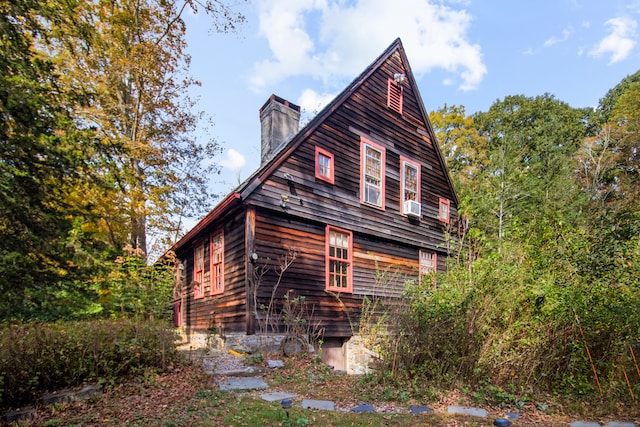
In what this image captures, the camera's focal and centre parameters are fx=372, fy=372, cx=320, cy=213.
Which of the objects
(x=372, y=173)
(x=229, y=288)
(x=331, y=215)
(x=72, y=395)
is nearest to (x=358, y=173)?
(x=372, y=173)

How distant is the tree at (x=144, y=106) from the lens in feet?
45.3

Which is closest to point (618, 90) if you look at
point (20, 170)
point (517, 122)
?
point (517, 122)

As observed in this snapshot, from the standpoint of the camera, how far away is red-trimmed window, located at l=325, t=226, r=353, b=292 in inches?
411

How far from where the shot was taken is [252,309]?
8.59 meters

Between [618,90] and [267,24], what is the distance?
35.5 m

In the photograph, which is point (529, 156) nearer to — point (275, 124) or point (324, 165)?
point (275, 124)

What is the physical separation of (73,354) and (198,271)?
692 centimetres

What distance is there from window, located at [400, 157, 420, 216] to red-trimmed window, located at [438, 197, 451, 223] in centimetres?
165

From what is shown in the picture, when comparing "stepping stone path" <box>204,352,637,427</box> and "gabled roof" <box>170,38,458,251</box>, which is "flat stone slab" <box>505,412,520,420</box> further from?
"gabled roof" <box>170,38,458,251</box>

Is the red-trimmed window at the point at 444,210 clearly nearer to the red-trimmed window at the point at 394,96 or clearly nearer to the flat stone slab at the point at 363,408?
the red-trimmed window at the point at 394,96

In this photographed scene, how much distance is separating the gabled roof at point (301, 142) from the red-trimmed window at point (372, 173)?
170 cm

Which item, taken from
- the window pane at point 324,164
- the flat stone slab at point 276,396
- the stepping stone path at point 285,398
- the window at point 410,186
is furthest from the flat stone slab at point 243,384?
the window at point 410,186

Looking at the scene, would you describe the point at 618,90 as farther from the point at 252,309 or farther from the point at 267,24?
the point at 252,309

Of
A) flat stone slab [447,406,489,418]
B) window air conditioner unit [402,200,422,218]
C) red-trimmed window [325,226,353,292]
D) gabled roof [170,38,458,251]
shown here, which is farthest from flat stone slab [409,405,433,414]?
window air conditioner unit [402,200,422,218]
